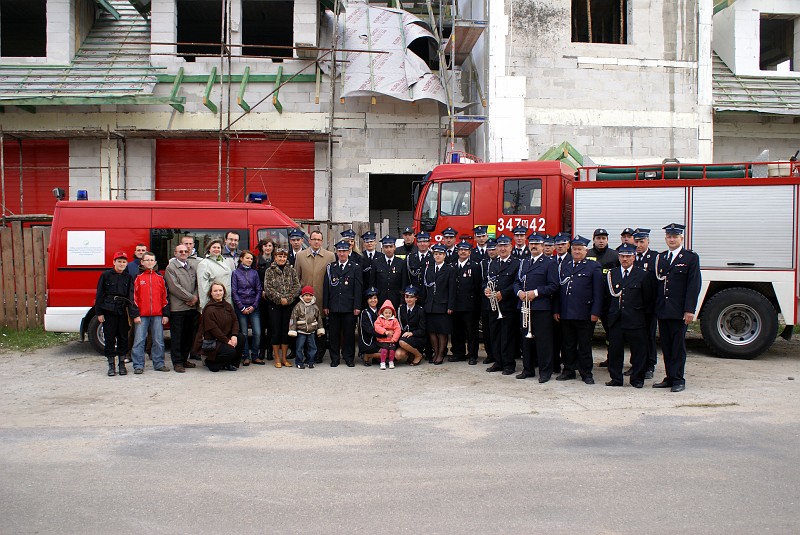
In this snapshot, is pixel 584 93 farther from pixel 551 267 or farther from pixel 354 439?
pixel 354 439

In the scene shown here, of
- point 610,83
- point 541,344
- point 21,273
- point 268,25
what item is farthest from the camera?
point 268,25

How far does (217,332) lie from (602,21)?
1475 centimetres

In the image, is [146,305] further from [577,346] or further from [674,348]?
[674,348]

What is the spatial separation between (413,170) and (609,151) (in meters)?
4.85

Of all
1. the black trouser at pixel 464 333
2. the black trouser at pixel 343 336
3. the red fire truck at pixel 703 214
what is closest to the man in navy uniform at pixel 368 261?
the black trouser at pixel 343 336

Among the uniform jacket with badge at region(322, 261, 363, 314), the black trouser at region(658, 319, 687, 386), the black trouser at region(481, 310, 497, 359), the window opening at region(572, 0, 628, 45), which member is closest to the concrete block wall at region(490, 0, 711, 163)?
the window opening at region(572, 0, 628, 45)

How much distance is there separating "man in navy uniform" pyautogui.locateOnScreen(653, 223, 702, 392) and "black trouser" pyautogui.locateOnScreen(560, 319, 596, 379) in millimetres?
838

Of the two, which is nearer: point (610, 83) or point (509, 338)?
point (509, 338)

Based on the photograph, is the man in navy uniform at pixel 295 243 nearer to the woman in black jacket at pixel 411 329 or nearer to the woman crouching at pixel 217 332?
the woman crouching at pixel 217 332

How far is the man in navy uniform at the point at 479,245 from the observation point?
10.1m

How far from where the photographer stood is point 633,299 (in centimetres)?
830

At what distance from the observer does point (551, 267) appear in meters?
8.78

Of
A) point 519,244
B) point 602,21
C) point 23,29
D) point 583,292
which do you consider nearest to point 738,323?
point 583,292

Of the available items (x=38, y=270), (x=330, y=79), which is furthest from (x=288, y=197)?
(x=38, y=270)
